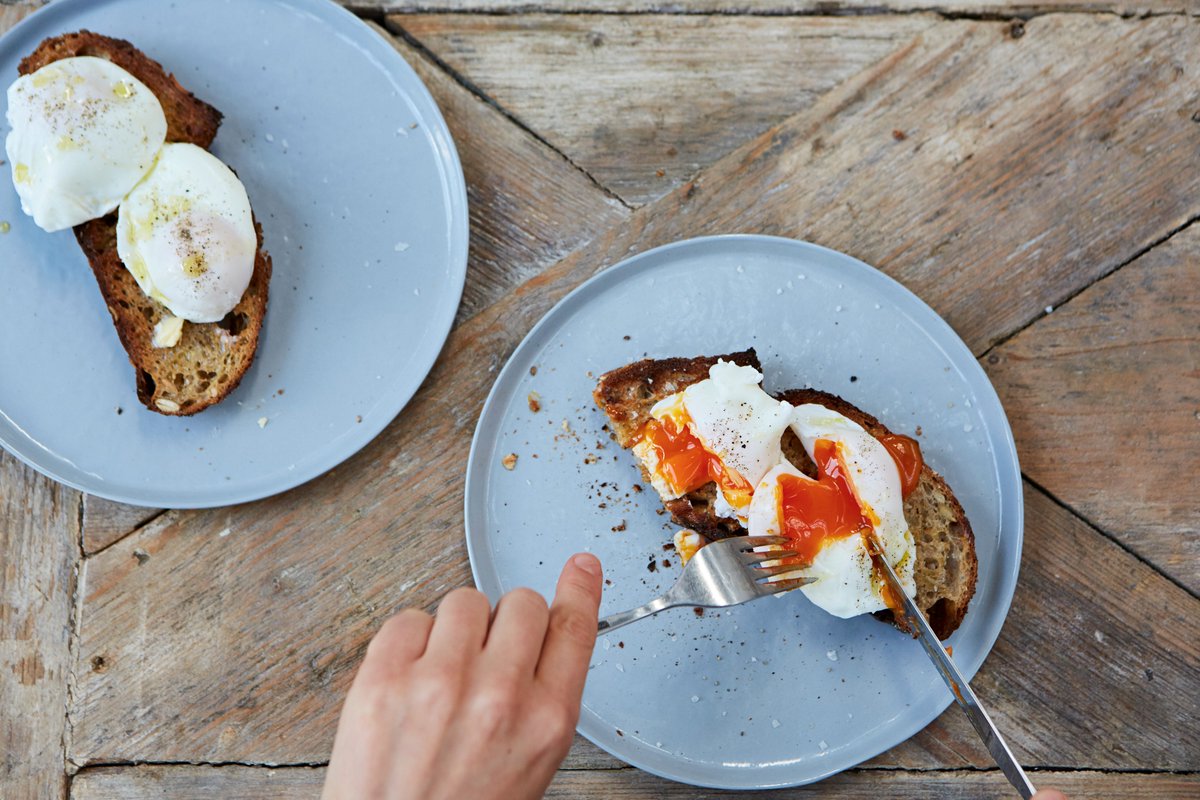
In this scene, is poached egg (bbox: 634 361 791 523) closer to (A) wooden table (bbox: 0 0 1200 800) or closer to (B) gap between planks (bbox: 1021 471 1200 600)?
(A) wooden table (bbox: 0 0 1200 800)

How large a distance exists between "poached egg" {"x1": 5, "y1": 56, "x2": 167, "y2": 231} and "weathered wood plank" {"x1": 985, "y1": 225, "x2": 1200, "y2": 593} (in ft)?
7.66

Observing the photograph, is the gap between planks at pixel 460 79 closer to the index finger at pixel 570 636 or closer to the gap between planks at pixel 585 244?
the gap between planks at pixel 585 244

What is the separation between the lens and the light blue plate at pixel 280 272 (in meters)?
2.29

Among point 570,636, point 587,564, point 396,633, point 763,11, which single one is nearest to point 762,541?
point 587,564

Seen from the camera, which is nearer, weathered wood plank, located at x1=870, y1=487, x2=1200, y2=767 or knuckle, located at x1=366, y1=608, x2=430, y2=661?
knuckle, located at x1=366, y1=608, x2=430, y2=661

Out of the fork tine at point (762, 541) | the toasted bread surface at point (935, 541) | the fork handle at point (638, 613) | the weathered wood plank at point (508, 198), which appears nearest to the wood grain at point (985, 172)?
the weathered wood plank at point (508, 198)

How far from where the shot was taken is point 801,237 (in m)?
2.43

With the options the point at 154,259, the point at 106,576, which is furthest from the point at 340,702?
the point at 154,259

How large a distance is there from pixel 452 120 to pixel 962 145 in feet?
4.75

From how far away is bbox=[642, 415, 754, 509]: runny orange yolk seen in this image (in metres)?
2.11

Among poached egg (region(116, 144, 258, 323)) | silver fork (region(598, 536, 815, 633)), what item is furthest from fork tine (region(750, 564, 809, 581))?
poached egg (region(116, 144, 258, 323))

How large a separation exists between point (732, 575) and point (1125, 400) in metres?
1.28

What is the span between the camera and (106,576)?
2367 mm

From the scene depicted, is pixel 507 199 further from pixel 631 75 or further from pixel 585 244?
pixel 631 75
